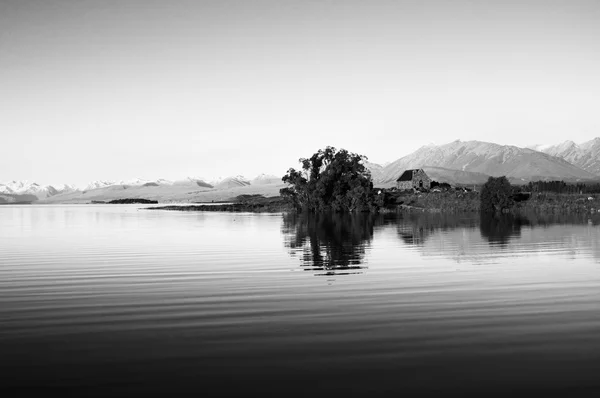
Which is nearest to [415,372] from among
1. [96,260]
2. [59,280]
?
[59,280]

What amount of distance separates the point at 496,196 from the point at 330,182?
42.8 meters

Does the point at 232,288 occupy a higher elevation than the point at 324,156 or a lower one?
lower

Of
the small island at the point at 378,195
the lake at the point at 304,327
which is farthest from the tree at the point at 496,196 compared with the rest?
the lake at the point at 304,327

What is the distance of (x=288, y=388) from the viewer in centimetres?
1041

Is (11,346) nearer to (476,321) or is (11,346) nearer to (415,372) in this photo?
(415,372)

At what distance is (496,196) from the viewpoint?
116m

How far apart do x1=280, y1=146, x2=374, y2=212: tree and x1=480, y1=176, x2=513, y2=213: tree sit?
2827 centimetres

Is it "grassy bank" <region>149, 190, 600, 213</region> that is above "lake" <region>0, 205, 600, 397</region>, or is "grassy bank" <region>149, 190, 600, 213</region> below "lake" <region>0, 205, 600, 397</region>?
above

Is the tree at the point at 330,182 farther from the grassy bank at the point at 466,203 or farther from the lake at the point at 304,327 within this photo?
the lake at the point at 304,327

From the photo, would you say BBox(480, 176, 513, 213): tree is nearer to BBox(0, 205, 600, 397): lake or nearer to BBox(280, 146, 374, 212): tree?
BBox(280, 146, 374, 212): tree

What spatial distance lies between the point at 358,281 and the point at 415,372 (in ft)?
39.8

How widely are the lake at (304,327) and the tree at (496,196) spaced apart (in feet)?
289

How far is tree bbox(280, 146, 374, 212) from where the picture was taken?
138 meters

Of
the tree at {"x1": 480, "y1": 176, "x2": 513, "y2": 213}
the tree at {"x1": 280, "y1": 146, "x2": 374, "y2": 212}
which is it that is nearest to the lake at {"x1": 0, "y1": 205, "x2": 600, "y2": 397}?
the tree at {"x1": 480, "y1": 176, "x2": 513, "y2": 213}
